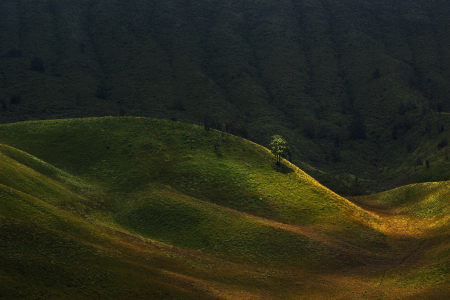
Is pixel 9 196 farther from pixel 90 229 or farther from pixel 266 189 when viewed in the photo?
pixel 266 189

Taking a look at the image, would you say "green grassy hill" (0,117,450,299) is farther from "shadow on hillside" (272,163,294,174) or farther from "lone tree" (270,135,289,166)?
"lone tree" (270,135,289,166)

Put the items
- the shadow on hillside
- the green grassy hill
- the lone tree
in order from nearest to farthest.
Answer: the green grassy hill < the shadow on hillside < the lone tree

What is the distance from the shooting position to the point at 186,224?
62344 millimetres

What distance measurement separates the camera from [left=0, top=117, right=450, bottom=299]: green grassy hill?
37906 mm

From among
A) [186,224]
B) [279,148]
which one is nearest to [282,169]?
[279,148]

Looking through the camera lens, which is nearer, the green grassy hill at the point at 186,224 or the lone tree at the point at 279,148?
the green grassy hill at the point at 186,224

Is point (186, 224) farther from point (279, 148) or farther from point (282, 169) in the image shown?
point (279, 148)

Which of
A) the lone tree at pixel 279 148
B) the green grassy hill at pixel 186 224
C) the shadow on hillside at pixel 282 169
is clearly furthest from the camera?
the lone tree at pixel 279 148

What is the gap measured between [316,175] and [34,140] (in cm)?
8849

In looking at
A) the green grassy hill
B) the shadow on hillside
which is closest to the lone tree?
the shadow on hillside

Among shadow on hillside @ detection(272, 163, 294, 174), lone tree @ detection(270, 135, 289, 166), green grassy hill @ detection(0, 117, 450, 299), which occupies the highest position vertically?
lone tree @ detection(270, 135, 289, 166)

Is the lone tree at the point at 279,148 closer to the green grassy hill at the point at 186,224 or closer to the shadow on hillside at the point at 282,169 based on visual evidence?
the shadow on hillside at the point at 282,169

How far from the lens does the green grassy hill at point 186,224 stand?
37.9m

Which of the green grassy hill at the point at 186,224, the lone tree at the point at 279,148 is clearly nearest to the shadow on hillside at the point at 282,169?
the green grassy hill at the point at 186,224
